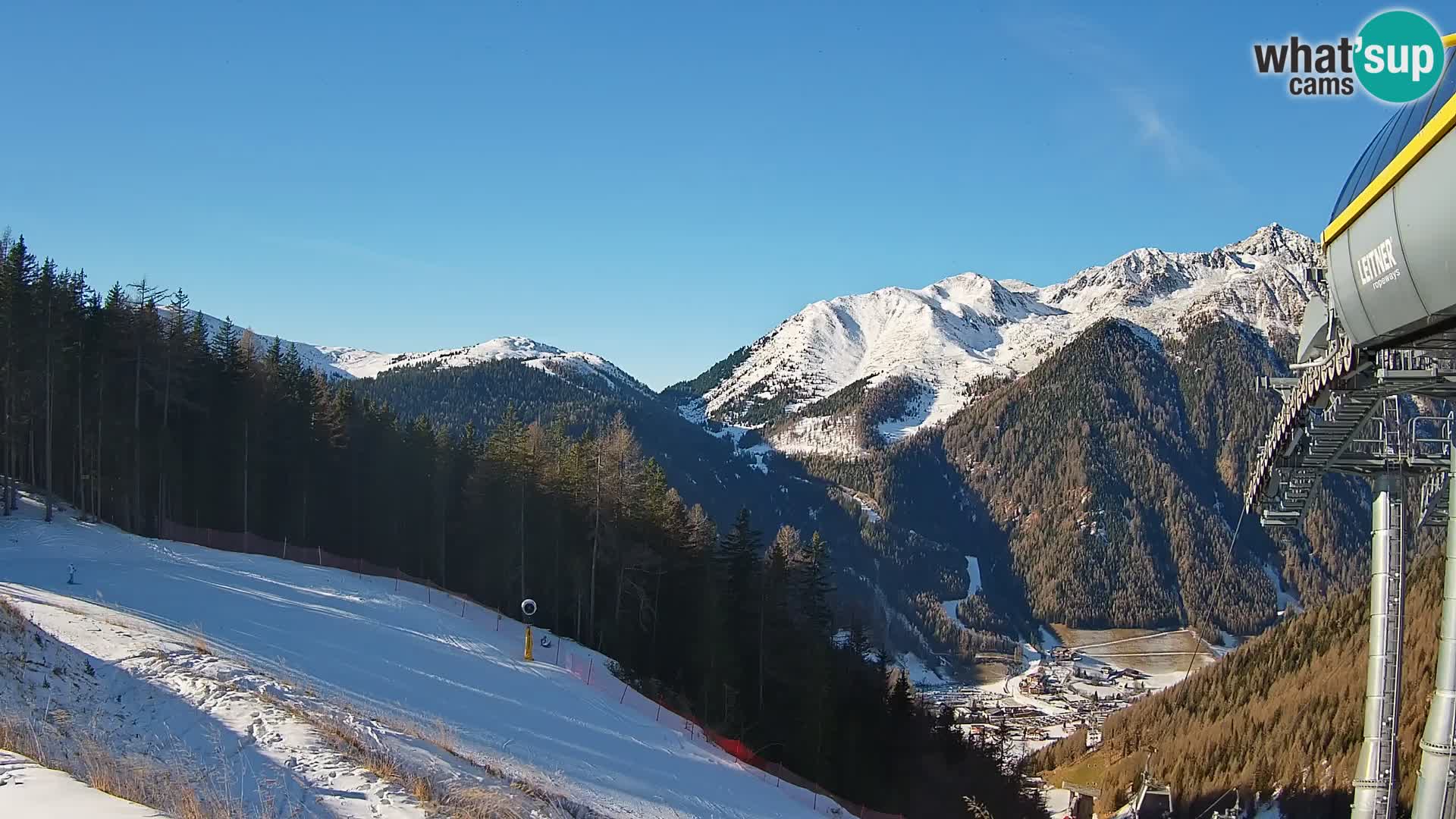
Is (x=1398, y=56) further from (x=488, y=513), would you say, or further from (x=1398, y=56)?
(x=488, y=513)

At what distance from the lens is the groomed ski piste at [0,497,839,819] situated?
10.4m

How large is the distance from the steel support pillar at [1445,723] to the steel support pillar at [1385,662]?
13.6 ft

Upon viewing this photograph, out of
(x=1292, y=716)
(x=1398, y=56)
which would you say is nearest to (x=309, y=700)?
(x=1398, y=56)

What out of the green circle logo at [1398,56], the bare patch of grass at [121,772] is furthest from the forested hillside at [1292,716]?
the bare patch of grass at [121,772]

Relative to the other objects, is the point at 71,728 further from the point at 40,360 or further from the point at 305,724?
the point at 40,360

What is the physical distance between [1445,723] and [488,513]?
127 ft

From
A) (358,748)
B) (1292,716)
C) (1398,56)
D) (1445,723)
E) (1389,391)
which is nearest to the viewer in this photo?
(1398,56)

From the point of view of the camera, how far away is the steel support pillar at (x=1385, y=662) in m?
16.9

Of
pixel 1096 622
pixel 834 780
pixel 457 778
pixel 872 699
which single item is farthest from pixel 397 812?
pixel 1096 622

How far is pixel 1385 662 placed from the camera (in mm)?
→ 16875

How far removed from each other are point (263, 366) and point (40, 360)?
11677 millimetres

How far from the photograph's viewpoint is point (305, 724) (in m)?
12.0

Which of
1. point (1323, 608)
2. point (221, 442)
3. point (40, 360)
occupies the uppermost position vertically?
point (40, 360)

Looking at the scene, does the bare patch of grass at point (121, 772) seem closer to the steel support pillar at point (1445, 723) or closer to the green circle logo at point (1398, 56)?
the green circle logo at point (1398, 56)
